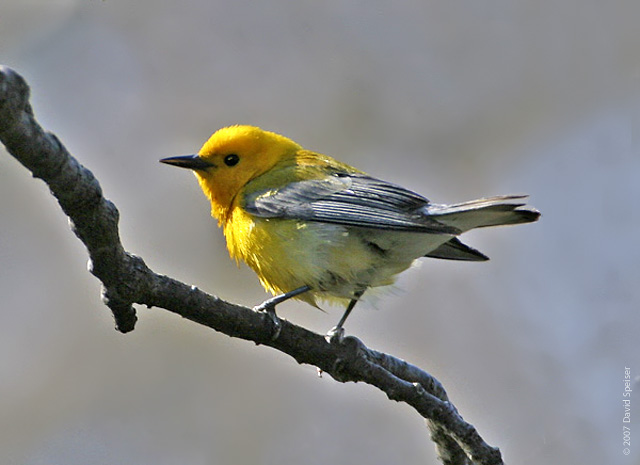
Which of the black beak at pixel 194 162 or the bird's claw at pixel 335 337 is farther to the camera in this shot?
the black beak at pixel 194 162

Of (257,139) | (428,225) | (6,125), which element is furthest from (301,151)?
(6,125)

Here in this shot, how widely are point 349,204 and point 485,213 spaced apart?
882mm

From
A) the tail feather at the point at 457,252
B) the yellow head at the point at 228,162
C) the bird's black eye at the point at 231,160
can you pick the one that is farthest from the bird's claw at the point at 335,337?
the bird's black eye at the point at 231,160

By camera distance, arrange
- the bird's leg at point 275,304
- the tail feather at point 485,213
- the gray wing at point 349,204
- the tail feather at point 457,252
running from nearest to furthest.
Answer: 1. the bird's leg at point 275,304
2. the tail feather at point 485,213
3. the gray wing at point 349,204
4. the tail feather at point 457,252

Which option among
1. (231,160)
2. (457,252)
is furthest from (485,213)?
(231,160)

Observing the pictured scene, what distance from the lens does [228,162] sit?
18.5 feet

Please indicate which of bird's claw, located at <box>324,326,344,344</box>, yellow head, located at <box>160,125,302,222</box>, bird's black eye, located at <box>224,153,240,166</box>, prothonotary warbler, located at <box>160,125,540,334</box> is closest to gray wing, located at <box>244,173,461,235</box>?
prothonotary warbler, located at <box>160,125,540,334</box>

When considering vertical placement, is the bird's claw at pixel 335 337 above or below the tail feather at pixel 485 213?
below

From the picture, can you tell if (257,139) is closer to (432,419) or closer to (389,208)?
(389,208)

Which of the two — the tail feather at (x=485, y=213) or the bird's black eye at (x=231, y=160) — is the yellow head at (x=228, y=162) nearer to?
the bird's black eye at (x=231, y=160)

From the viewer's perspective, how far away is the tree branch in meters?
2.59

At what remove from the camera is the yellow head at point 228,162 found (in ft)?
18.2

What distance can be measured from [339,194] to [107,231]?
2.37m

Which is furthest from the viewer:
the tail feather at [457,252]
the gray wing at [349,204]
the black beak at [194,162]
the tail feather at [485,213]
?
the black beak at [194,162]
